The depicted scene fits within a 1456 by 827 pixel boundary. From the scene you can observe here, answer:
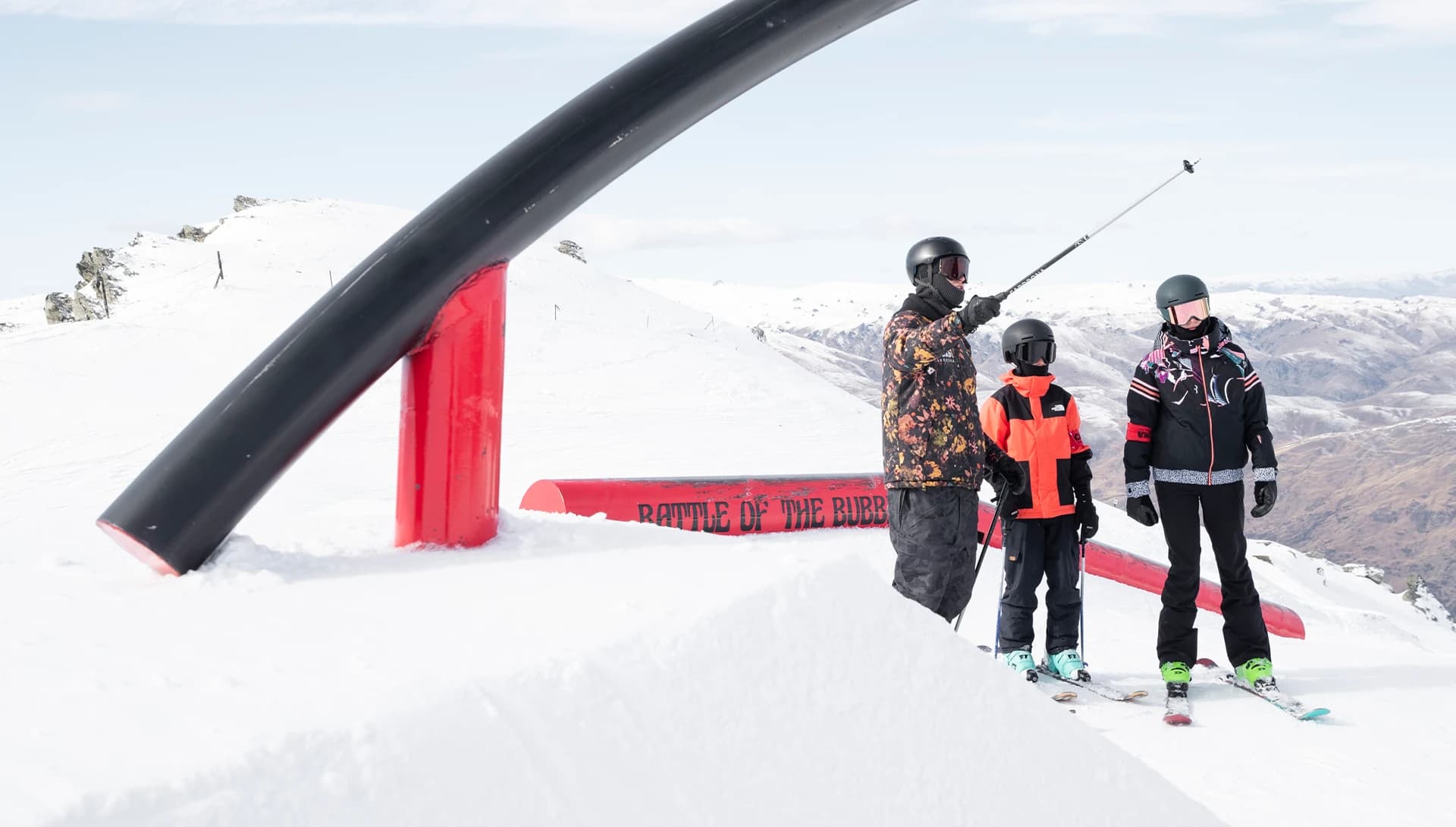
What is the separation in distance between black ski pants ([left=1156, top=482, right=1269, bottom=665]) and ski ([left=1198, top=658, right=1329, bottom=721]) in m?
0.14

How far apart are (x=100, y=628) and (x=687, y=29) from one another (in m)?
2.30

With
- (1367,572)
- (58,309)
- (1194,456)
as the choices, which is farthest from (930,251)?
(58,309)

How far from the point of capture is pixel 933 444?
14.1 feet

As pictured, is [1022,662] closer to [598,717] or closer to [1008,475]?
[1008,475]

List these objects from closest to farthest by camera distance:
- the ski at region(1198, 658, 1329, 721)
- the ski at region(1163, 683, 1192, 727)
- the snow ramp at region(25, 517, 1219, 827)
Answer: the snow ramp at region(25, 517, 1219, 827) → the ski at region(1163, 683, 1192, 727) → the ski at region(1198, 658, 1329, 721)

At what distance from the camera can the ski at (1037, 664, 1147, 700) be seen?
5031 millimetres

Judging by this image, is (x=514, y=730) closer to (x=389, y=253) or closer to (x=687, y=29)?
(x=389, y=253)

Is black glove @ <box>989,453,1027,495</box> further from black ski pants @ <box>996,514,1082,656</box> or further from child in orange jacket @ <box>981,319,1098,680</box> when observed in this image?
black ski pants @ <box>996,514,1082,656</box>

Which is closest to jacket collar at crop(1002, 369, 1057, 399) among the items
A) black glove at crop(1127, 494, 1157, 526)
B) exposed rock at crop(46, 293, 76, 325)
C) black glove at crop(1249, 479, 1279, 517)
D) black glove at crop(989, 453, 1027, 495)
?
black glove at crop(989, 453, 1027, 495)

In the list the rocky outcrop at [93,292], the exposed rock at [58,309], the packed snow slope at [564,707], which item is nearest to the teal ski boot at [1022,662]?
the packed snow slope at [564,707]

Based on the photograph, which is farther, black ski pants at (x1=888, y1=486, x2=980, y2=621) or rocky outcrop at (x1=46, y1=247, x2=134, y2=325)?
rocky outcrop at (x1=46, y1=247, x2=134, y2=325)

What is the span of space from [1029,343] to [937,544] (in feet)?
5.03

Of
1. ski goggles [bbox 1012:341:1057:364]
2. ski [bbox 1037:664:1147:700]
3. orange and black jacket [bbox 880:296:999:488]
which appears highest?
ski goggles [bbox 1012:341:1057:364]

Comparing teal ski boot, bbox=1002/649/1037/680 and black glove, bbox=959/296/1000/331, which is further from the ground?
black glove, bbox=959/296/1000/331
